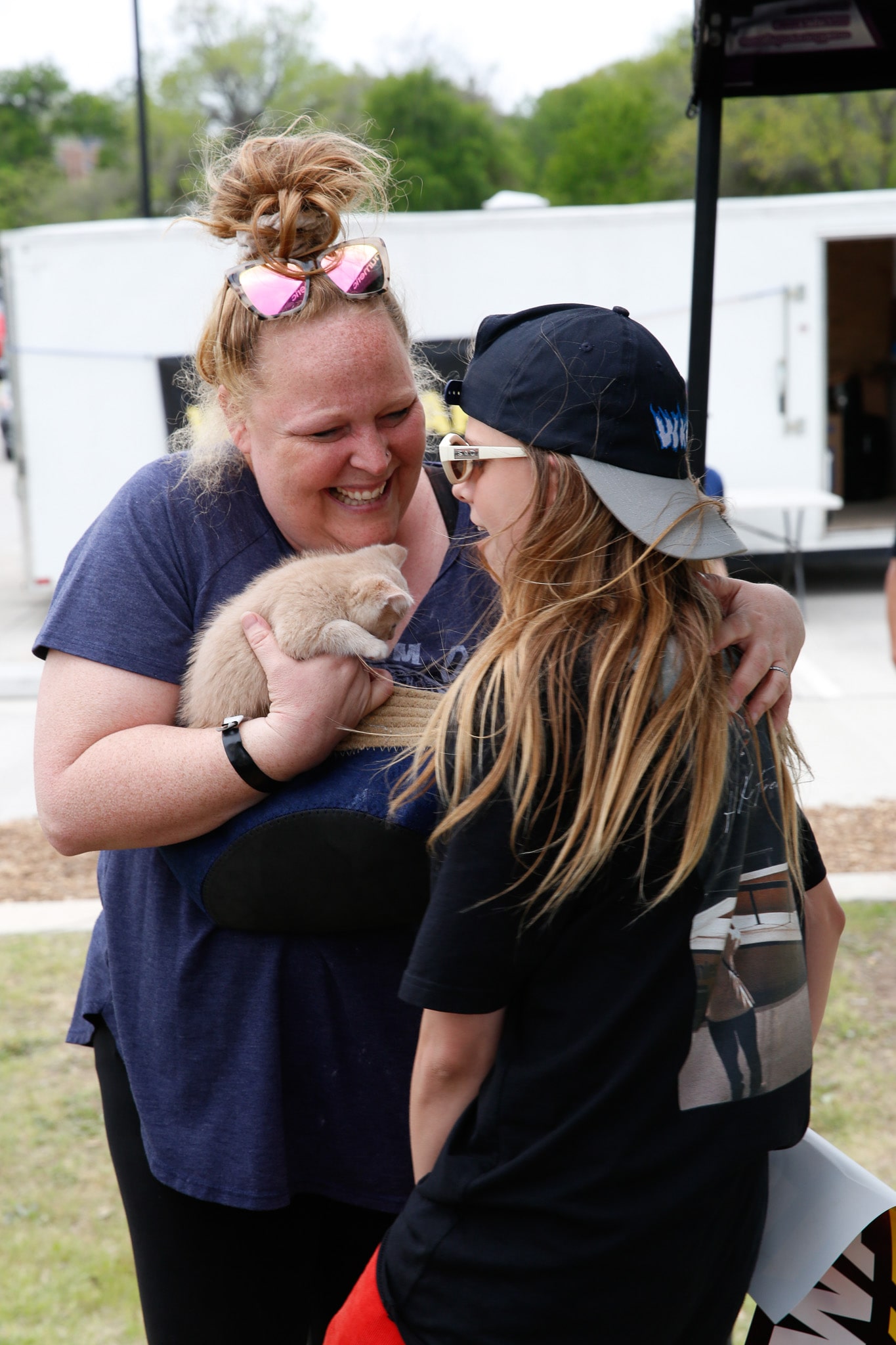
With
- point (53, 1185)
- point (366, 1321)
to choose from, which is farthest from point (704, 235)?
point (53, 1185)

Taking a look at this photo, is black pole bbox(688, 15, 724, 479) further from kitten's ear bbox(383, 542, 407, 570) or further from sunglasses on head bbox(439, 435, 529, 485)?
sunglasses on head bbox(439, 435, 529, 485)

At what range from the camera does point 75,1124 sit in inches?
161

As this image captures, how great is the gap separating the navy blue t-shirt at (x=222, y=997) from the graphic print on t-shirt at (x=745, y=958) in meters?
0.53

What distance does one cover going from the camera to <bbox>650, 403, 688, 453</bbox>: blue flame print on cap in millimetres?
1543

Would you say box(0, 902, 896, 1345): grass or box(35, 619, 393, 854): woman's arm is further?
box(0, 902, 896, 1345): grass

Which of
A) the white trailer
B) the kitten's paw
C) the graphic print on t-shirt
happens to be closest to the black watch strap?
the kitten's paw

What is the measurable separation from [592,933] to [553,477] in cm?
61

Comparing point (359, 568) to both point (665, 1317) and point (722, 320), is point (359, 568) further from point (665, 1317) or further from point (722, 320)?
point (722, 320)

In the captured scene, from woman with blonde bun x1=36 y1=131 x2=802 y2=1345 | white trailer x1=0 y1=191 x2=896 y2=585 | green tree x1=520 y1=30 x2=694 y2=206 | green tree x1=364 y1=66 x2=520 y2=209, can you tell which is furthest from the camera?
green tree x1=364 y1=66 x2=520 y2=209

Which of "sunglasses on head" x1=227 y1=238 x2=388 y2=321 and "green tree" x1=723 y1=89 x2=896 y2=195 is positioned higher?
"green tree" x1=723 y1=89 x2=896 y2=195

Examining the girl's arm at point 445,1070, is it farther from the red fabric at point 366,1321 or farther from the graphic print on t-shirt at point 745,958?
the graphic print on t-shirt at point 745,958

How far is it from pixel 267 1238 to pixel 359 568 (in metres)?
1.20

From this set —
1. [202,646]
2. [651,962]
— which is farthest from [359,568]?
[651,962]

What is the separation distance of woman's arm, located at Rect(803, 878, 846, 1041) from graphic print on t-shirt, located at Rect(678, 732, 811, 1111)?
0.69 ft
